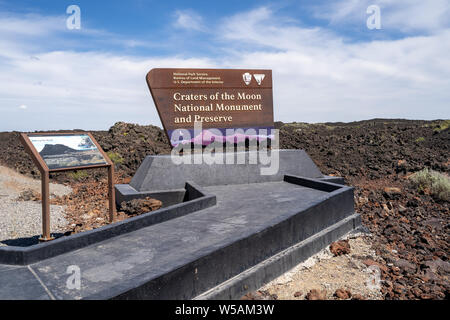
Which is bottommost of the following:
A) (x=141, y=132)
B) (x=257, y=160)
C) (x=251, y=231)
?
(x=251, y=231)

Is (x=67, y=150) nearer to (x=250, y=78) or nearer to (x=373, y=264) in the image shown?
(x=373, y=264)

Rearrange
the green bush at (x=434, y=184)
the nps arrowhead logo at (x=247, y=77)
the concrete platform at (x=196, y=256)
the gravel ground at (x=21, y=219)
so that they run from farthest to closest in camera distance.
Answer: the green bush at (x=434, y=184), the nps arrowhead logo at (x=247, y=77), the gravel ground at (x=21, y=219), the concrete platform at (x=196, y=256)

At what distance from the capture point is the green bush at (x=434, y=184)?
8.92 meters

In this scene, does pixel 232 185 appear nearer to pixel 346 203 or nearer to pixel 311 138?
pixel 346 203

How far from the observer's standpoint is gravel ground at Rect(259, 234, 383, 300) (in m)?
3.65

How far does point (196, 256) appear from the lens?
312cm

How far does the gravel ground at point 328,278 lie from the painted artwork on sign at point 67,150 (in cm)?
313

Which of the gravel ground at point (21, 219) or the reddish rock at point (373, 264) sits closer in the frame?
the reddish rock at point (373, 264)

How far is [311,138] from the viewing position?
17.9m

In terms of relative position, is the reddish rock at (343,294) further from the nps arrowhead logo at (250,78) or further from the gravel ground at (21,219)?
the nps arrowhead logo at (250,78)

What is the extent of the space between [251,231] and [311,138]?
585 inches

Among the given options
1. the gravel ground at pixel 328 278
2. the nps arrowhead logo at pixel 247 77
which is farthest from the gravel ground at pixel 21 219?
the nps arrowhead logo at pixel 247 77
